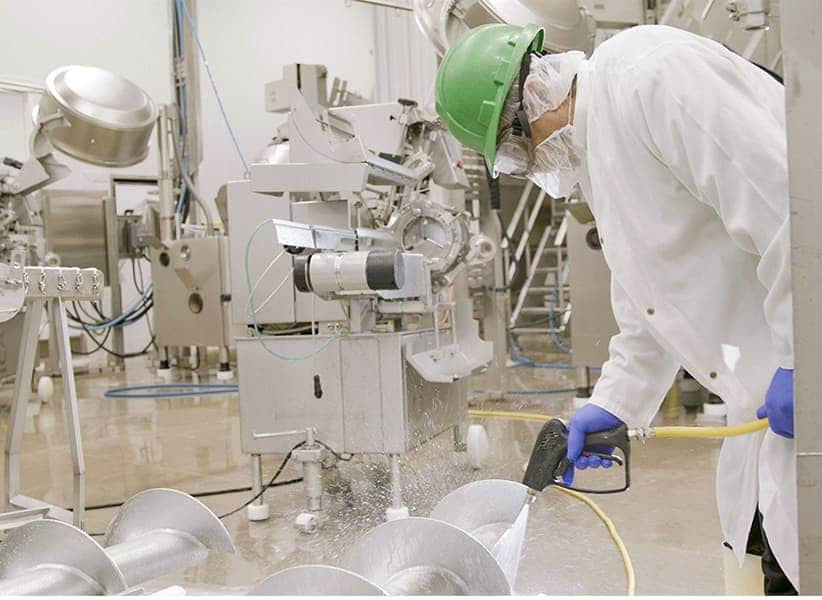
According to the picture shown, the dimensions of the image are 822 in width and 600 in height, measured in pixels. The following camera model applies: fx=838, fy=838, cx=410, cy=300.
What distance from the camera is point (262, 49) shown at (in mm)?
7043

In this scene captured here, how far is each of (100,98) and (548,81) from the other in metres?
3.89

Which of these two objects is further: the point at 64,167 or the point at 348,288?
the point at 64,167

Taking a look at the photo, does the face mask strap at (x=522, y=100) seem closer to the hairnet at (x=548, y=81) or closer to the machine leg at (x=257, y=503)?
the hairnet at (x=548, y=81)

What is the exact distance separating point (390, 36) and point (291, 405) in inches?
160

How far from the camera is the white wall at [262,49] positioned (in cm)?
644

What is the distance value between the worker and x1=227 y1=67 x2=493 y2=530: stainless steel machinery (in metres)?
1.16

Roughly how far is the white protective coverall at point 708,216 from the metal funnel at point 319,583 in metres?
0.58

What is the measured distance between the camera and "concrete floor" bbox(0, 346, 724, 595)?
222 centimetres

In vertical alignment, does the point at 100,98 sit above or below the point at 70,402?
above

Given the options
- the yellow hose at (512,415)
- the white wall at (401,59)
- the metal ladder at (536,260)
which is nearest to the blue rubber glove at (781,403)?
the yellow hose at (512,415)

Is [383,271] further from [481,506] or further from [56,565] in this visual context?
[56,565]

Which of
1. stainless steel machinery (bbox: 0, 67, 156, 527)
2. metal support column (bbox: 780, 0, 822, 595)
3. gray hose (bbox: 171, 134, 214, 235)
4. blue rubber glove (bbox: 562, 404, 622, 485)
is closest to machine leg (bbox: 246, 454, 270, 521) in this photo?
stainless steel machinery (bbox: 0, 67, 156, 527)

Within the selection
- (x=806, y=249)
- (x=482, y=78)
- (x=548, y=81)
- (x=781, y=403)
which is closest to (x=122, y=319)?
(x=482, y=78)

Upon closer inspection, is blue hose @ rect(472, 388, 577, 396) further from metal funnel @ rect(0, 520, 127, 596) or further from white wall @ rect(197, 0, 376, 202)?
metal funnel @ rect(0, 520, 127, 596)
